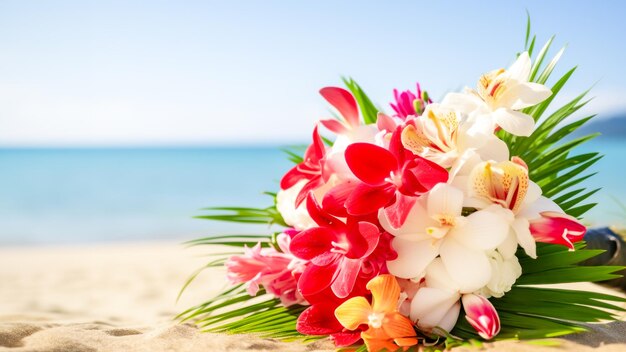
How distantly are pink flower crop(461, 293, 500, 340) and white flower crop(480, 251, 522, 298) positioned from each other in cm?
3

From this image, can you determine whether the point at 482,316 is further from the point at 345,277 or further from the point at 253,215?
the point at 253,215

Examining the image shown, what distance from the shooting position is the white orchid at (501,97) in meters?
0.98

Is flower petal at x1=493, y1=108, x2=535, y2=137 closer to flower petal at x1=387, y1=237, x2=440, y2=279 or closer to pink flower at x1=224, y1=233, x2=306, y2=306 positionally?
flower petal at x1=387, y1=237, x2=440, y2=279

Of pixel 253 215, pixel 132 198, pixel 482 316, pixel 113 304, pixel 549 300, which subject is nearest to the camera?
pixel 482 316

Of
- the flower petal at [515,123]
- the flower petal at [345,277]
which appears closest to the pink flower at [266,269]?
the flower petal at [345,277]

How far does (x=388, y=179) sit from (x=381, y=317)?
0.22 m

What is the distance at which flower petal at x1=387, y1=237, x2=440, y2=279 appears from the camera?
92cm

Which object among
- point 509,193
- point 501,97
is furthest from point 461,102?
point 509,193

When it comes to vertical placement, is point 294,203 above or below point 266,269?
above

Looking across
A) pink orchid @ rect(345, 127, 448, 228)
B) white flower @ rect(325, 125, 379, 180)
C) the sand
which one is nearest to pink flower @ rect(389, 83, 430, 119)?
white flower @ rect(325, 125, 379, 180)

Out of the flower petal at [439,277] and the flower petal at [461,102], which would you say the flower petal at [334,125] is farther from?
the flower petal at [439,277]

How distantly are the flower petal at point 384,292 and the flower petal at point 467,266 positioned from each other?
9 cm

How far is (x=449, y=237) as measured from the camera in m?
0.92

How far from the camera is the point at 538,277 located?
3.34 ft
